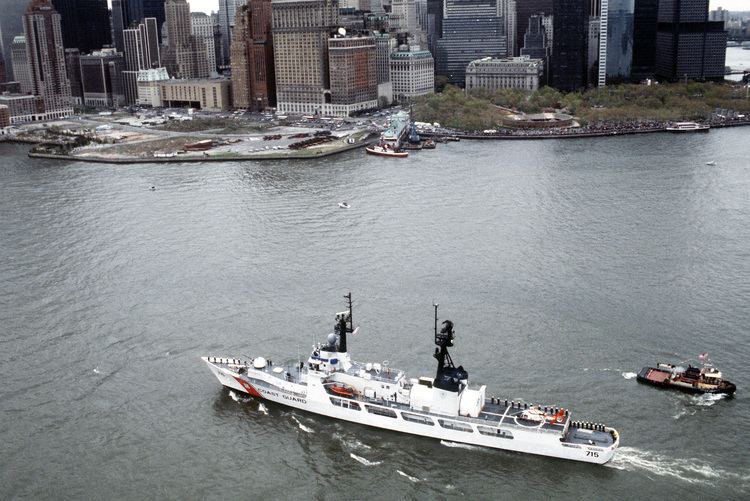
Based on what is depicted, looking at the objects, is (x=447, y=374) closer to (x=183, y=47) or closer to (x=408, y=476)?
(x=408, y=476)

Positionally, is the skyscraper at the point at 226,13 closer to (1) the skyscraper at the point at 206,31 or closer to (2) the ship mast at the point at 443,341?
(1) the skyscraper at the point at 206,31

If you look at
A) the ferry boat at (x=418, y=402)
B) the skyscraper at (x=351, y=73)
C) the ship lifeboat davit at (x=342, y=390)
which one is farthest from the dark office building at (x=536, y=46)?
the ship lifeboat davit at (x=342, y=390)

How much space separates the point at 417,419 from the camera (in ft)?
66.6

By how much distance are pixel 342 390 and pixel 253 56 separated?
69280 millimetres

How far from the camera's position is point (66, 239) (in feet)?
120

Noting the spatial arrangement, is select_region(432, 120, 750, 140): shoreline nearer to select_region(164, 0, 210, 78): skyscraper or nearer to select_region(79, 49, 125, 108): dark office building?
select_region(164, 0, 210, 78): skyscraper

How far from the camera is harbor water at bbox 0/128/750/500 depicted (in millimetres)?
18781

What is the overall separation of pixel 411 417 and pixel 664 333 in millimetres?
9046

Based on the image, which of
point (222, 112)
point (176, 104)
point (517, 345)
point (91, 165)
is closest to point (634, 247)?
point (517, 345)

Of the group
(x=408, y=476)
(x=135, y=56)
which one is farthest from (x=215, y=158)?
(x=135, y=56)

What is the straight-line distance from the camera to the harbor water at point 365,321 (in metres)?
18.8

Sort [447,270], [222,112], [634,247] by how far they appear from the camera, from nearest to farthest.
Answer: [447,270]
[634,247]
[222,112]

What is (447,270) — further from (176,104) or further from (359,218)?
(176,104)

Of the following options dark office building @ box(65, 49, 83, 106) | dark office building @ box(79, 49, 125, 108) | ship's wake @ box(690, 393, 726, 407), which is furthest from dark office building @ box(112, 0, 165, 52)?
ship's wake @ box(690, 393, 726, 407)
